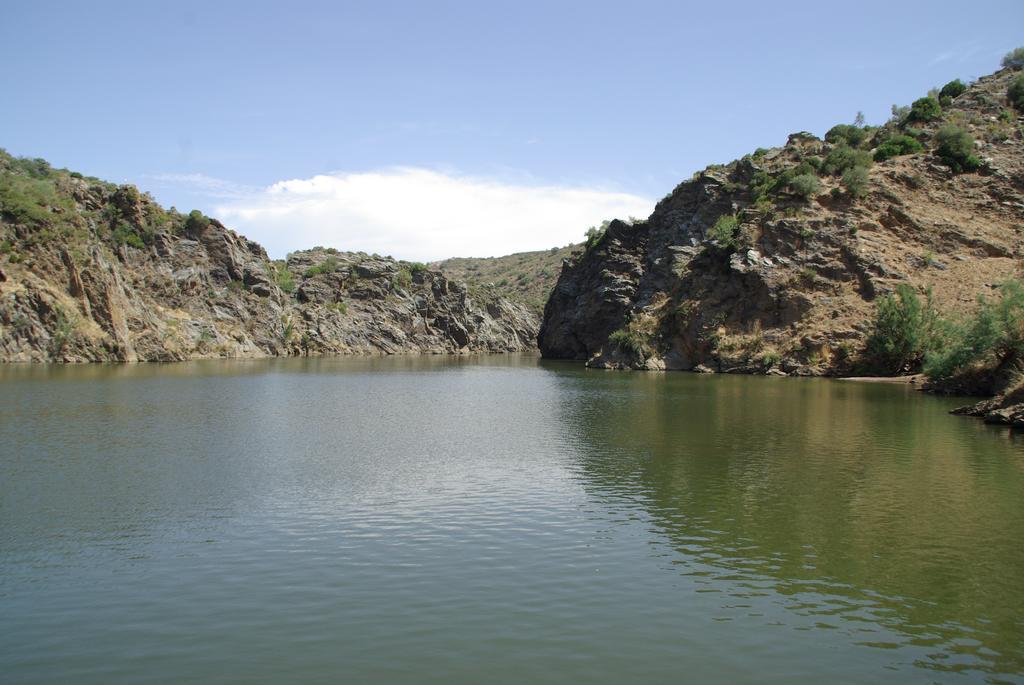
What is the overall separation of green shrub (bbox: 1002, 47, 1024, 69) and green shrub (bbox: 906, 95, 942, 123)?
1558cm

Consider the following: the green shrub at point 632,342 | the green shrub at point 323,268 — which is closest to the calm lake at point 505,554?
the green shrub at point 632,342

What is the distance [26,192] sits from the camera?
90.1 metres

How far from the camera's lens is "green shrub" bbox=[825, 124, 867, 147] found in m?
107

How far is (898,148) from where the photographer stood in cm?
9812

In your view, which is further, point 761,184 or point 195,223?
point 195,223

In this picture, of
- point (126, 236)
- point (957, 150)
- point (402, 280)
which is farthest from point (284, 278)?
point (957, 150)

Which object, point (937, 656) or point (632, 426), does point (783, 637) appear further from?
point (632, 426)

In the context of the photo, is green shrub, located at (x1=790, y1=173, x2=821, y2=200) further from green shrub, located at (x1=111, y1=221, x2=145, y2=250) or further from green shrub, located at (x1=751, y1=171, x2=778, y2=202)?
green shrub, located at (x1=111, y1=221, x2=145, y2=250)

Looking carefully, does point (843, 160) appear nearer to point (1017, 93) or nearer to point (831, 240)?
point (831, 240)

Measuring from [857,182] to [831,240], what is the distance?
9.25 m

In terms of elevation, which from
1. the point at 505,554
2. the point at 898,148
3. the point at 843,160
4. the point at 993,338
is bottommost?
the point at 505,554

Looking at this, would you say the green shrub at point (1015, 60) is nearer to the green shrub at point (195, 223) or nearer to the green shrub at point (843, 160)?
the green shrub at point (843, 160)

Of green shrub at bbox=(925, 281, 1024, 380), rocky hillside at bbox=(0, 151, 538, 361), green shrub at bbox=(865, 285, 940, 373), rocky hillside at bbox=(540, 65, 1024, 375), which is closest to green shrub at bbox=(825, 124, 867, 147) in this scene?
rocky hillside at bbox=(540, 65, 1024, 375)

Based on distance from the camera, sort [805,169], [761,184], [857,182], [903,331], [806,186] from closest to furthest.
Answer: [903,331], [857,182], [806,186], [805,169], [761,184]
